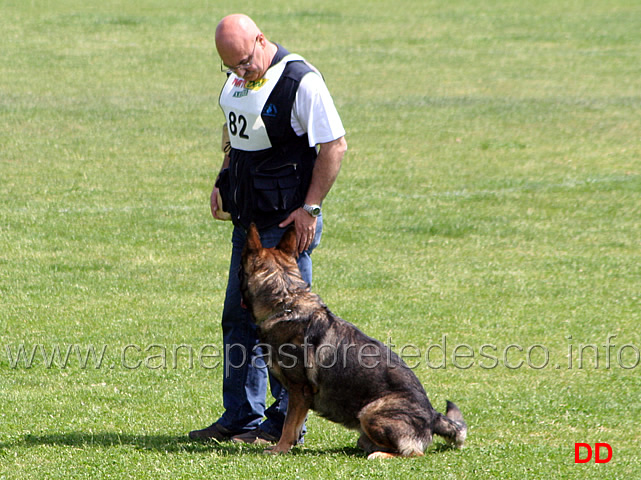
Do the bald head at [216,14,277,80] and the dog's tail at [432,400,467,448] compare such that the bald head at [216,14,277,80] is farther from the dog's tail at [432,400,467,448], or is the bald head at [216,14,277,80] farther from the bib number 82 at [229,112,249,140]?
the dog's tail at [432,400,467,448]

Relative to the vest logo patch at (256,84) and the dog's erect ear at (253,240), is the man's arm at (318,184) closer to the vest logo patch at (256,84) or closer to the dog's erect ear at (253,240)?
the dog's erect ear at (253,240)

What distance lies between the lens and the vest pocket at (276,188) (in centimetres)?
512

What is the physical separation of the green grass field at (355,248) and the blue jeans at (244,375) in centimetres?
35

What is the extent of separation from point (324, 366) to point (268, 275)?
61cm

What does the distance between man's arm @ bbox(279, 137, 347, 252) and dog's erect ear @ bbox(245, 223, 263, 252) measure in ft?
0.98

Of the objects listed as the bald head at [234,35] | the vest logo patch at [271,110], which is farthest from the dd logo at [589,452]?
the bald head at [234,35]

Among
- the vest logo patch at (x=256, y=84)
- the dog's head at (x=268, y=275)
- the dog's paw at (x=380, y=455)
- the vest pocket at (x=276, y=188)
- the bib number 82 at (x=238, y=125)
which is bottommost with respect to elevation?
the dog's paw at (x=380, y=455)

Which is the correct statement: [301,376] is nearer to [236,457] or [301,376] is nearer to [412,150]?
[236,457]

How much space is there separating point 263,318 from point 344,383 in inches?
23.5

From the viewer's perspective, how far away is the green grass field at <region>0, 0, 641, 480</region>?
5645 millimetres

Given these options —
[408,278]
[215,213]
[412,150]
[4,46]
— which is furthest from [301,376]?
[4,46]

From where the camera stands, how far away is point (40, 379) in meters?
6.61

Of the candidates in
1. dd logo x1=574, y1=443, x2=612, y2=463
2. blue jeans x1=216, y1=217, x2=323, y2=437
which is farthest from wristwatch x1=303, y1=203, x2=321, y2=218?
dd logo x1=574, y1=443, x2=612, y2=463

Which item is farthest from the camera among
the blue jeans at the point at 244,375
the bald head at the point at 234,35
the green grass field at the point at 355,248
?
the green grass field at the point at 355,248
